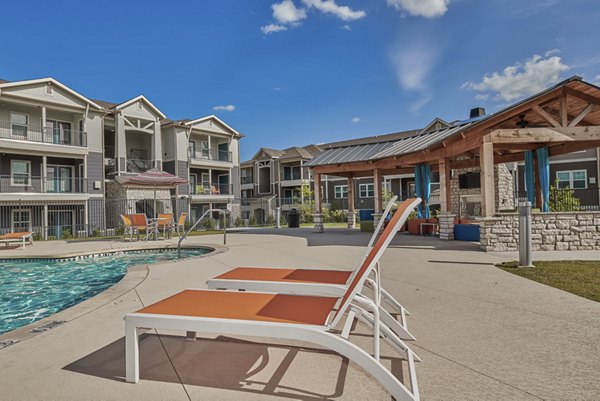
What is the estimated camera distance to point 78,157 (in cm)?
2153

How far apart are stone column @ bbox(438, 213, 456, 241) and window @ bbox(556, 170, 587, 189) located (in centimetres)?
1876

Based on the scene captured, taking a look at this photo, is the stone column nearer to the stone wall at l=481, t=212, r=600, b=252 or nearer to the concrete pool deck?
the stone wall at l=481, t=212, r=600, b=252

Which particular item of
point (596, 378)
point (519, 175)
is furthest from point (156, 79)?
point (596, 378)

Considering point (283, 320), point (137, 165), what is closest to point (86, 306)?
point (283, 320)

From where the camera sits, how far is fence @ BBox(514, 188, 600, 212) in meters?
14.0

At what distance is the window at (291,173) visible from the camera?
38.5 m

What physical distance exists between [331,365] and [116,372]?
163cm

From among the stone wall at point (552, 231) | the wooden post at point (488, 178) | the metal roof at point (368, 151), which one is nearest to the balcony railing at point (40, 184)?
the metal roof at point (368, 151)

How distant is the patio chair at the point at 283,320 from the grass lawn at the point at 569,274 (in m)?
3.69

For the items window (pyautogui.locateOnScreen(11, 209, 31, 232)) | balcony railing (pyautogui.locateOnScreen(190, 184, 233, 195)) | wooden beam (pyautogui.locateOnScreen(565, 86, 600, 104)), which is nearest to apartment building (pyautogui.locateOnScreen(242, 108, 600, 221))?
wooden beam (pyautogui.locateOnScreen(565, 86, 600, 104))

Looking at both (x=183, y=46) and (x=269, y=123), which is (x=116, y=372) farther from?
(x=269, y=123)

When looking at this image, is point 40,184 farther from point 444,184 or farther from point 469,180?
point 469,180

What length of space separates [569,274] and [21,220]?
26.0 m

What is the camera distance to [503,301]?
4164 millimetres
